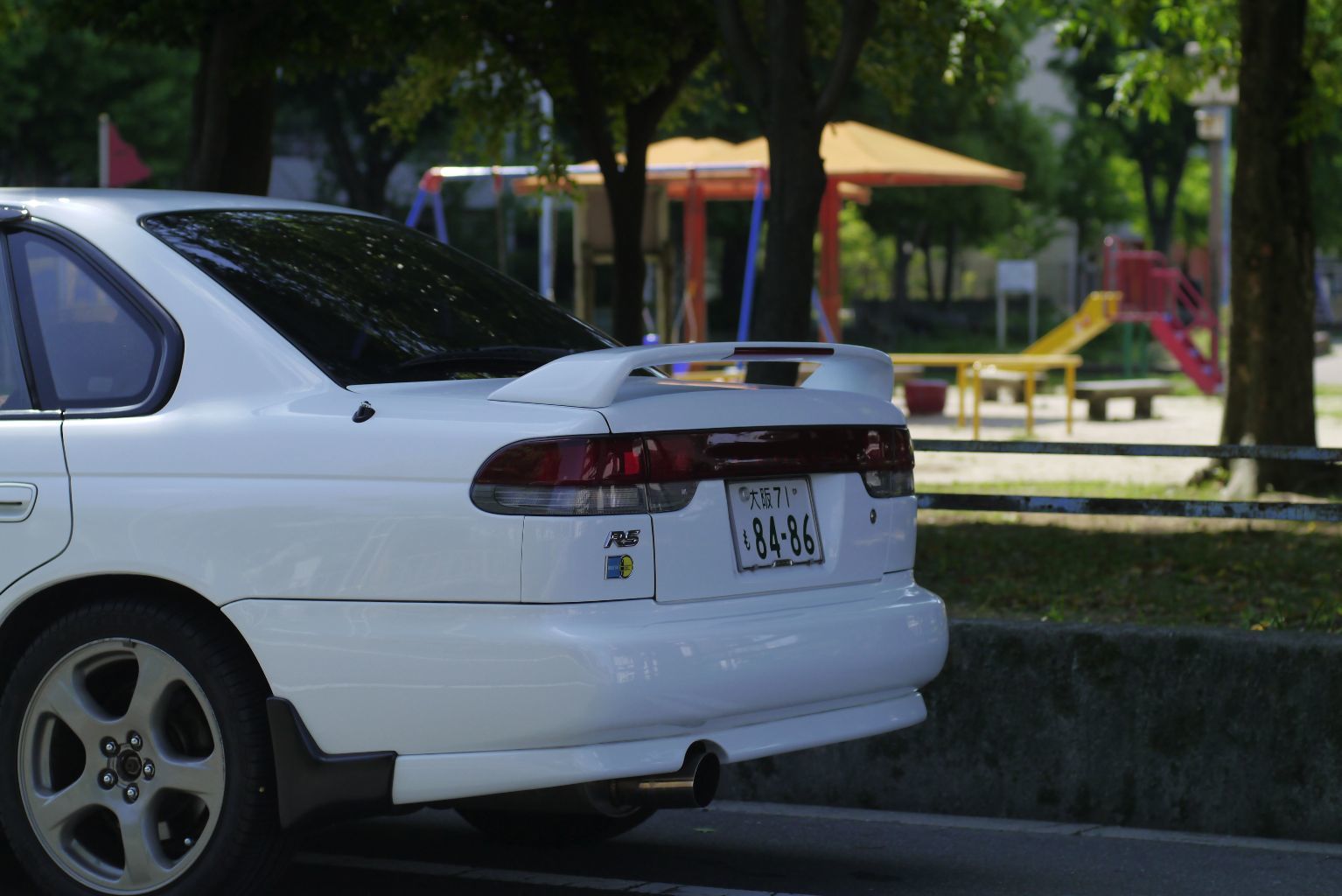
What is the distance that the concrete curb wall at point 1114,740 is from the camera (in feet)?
18.9

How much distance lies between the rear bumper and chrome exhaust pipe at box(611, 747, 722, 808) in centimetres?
5

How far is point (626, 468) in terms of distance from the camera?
404cm

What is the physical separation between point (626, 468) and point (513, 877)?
1.49 m

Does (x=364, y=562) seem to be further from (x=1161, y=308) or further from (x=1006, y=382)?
(x=1161, y=308)

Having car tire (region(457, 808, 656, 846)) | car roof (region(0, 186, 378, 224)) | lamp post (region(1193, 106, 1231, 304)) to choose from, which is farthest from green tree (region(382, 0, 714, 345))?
lamp post (region(1193, 106, 1231, 304))

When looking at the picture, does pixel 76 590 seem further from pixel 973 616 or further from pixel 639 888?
pixel 973 616

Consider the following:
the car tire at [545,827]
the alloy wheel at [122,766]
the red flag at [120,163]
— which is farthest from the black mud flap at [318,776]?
the red flag at [120,163]

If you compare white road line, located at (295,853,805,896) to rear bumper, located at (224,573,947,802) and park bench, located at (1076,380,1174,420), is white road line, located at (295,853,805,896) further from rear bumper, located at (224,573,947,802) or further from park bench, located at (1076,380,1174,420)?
park bench, located at (1076,380,1174,420)

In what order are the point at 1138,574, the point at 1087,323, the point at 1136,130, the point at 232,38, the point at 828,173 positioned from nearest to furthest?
the point at 1138,574 → the point at 232,38 → the point at 828,173 → the point at 1087,323 → the point at 1136,130

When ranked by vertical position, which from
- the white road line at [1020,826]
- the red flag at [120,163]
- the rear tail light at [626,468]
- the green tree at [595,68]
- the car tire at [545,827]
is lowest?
the white road line at [1020,826]

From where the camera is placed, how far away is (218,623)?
4238 millimetres

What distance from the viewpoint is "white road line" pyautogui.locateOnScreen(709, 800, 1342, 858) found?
5645mm

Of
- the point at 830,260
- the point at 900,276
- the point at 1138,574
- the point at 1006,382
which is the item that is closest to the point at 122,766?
the point at 1138,574

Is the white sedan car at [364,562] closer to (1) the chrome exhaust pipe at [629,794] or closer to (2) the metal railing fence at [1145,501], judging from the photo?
(1) the chrome exhaust pipe at [629,794]
